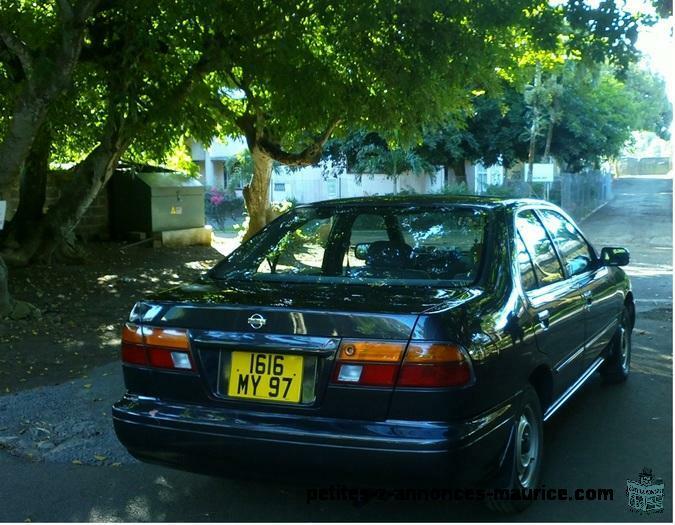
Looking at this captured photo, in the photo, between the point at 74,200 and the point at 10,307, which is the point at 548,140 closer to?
the point at 74,200

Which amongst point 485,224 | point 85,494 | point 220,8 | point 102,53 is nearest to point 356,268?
point 485,224

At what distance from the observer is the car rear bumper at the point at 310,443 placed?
10.3 feet

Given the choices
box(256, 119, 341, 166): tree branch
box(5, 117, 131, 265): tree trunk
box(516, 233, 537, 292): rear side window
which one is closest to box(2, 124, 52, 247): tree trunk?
box(5, 117, 131, 265): tree trunk

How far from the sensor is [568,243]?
520 centimetres

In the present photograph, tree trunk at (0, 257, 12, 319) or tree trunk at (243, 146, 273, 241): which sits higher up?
tree trunk at (243, 146, 273, 241)

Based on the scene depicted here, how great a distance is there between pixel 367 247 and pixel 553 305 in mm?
1093

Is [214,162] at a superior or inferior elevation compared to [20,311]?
superior

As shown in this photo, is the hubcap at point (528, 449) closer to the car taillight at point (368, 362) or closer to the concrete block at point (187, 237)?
the car taillight at point (368, 362)

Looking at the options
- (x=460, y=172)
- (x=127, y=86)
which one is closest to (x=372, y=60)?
(x=127, y=86)

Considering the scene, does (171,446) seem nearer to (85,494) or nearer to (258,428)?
(258,428)

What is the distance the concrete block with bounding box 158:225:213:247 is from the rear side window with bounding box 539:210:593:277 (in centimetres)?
1080

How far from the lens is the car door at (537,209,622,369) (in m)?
4.91

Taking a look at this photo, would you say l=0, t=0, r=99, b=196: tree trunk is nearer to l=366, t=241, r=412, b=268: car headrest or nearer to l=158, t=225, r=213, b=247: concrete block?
l=366, t=241, r=412, b=268: car headrest

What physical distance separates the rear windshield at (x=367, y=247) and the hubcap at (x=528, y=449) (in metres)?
0.77
